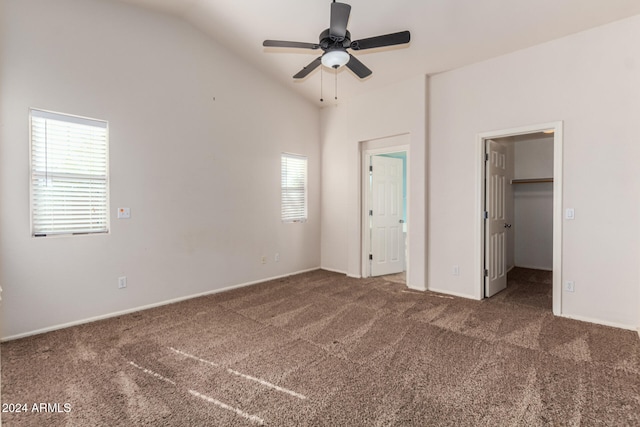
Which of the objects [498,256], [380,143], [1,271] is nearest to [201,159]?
[1,271]

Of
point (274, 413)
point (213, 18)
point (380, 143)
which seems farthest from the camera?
point (380, 143)

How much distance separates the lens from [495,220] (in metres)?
4.48

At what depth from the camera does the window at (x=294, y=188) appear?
559 centimetres

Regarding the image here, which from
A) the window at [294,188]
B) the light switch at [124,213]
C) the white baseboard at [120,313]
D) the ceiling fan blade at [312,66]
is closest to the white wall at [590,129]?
the ceiling fan blade at [312,66]

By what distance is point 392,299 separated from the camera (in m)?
4.25

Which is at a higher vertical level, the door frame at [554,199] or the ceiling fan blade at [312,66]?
the ceiling fan blade at [312,66]

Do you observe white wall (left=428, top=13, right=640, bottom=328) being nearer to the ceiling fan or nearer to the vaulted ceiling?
the vaulted ceiling

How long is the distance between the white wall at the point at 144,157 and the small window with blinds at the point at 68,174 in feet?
0.29

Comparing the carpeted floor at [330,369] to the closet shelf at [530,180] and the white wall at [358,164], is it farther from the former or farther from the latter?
the closet shelf at [530,180]

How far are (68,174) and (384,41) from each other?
11.4ft

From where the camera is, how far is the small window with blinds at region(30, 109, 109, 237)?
3.17 m

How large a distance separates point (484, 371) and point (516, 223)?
508 centimetres

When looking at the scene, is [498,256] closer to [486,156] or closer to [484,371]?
[486,156]

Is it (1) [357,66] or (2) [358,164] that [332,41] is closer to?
(1) [357,66]
